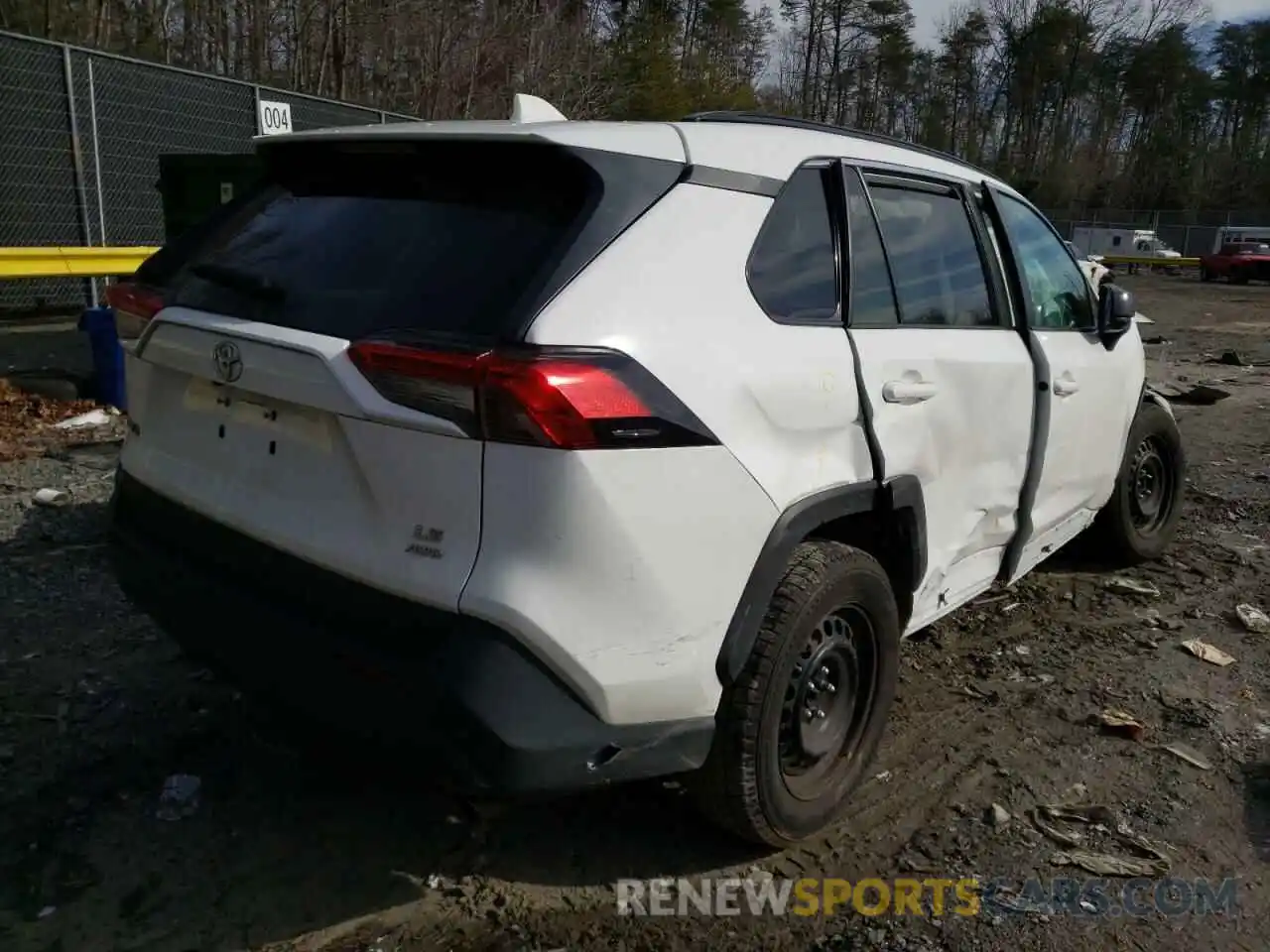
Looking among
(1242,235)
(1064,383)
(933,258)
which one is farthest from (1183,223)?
(933,258)

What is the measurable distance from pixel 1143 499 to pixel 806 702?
10.8 ft

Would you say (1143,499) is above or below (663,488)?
below

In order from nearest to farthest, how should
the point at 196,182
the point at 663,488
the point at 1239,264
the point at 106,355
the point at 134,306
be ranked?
1. the point at 663,488
2. the point at 134,306
3. the point at 106,355
4. the point at 196,182
5. the point at 1239,264

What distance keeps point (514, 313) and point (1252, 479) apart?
21.8 ft

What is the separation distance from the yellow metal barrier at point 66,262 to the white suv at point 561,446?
16.3ft

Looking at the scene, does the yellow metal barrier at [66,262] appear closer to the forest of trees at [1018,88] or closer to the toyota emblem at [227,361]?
the toyota emblem at [227,361]

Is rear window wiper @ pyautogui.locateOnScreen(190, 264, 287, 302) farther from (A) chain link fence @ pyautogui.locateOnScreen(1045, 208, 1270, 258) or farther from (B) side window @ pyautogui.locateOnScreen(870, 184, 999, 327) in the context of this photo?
(A) chain link fence @ pyautogui.locateOnScreen(1045, 208, 1270, 258)

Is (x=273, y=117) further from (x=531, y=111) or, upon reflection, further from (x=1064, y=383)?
(x=1064, y=383)

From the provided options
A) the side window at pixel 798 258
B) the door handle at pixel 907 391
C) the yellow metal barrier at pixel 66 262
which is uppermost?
the side window at pixel 798 258

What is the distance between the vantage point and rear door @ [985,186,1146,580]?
3734 mm

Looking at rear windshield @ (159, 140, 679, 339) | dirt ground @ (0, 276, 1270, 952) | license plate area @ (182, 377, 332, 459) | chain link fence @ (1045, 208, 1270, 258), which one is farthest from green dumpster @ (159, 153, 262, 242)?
chain link fence @ (1045, 208, 1270, 258)

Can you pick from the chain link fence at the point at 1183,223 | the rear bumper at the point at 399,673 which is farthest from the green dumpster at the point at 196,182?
the chain link fence at the point at 1183,223

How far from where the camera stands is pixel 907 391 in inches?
113

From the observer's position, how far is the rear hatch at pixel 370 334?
6.70 feet
